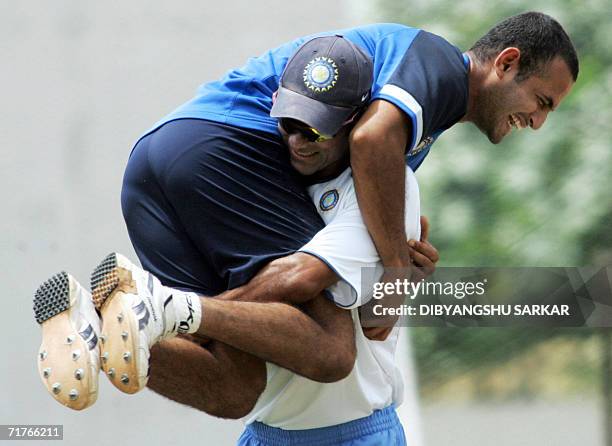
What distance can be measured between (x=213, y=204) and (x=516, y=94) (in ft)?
2.29

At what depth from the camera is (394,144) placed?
6.93 ft

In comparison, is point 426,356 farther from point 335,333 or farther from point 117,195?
point 335,333

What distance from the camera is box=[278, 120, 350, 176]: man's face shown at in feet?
7.09

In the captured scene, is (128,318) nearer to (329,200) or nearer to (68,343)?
(68,343)

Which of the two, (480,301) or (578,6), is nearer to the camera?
(480,301)

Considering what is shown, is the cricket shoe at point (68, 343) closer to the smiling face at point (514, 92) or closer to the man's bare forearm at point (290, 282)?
the man's bare forearm at point (290, 282)

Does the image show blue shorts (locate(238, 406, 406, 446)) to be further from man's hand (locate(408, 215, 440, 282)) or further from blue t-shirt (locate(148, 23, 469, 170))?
blue t-shirt (locate(148, 23, 469, 170))

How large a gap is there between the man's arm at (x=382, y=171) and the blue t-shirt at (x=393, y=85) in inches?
1.4

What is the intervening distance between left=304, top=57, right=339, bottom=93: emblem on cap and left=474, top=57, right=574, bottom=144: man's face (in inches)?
15.7

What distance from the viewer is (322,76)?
212 centimetres

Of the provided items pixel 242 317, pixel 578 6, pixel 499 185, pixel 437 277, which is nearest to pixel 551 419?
pixel 499 185

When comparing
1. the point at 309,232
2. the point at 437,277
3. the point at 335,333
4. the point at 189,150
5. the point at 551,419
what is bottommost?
the point at 551,419

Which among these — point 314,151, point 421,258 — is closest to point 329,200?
point 314,151

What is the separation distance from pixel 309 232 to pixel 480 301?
754 millimetres
